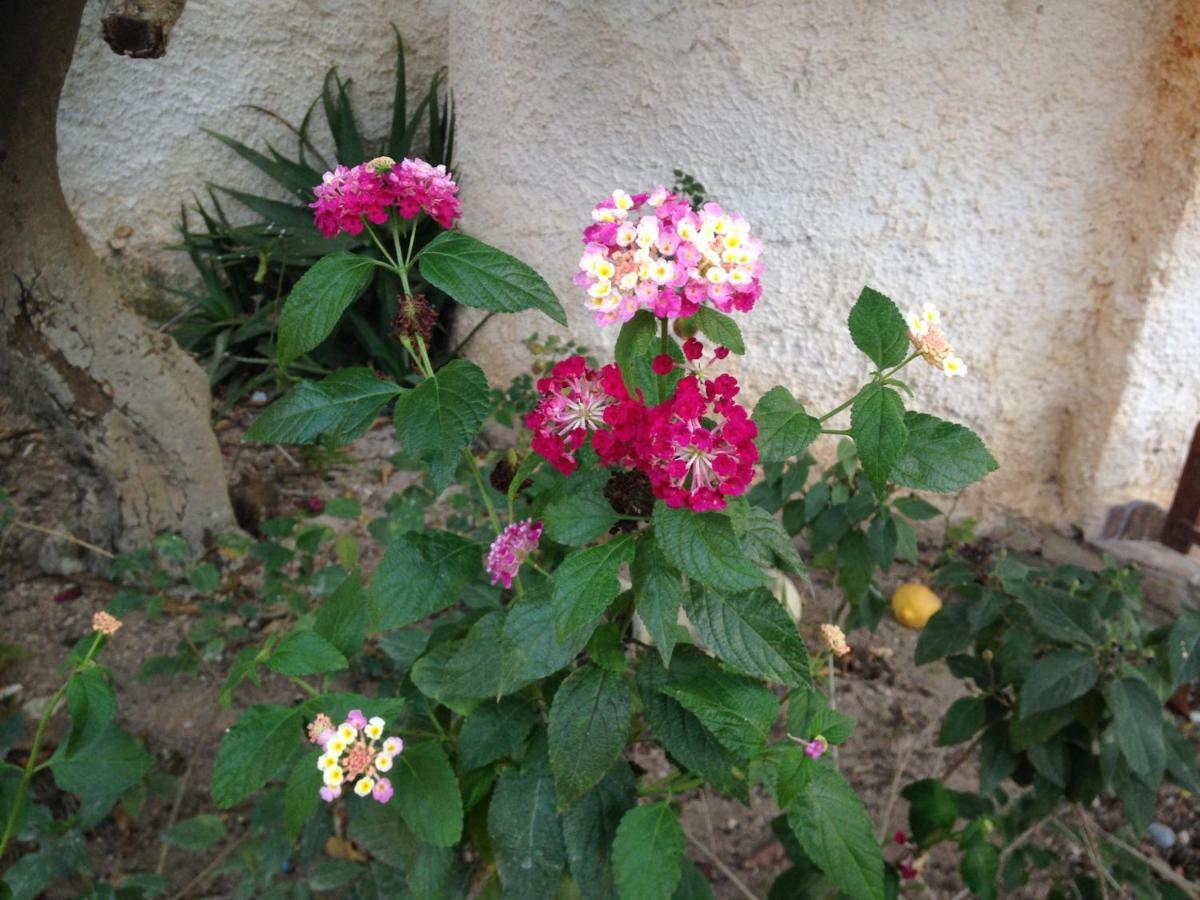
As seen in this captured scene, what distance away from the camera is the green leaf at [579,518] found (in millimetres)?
1090

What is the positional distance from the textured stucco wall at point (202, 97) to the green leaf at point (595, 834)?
3101 mm

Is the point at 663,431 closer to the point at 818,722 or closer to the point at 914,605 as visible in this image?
the point at 818,722

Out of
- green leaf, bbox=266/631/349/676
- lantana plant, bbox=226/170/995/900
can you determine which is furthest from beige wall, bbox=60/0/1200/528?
green leaf, bbox=266/631/349/676

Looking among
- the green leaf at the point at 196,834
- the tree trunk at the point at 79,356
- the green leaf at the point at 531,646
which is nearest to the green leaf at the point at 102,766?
the green leaf at the point at 196,834

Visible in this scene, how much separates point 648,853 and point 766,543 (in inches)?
15.3

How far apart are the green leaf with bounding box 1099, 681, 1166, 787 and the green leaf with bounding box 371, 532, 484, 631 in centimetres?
108

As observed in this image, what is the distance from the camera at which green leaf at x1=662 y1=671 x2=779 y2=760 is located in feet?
3.72

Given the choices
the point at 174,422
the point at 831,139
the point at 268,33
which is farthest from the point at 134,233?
the point at 831,139

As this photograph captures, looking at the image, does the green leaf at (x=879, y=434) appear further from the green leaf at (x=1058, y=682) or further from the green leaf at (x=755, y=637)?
the green leaf at (x=1058, y=682)

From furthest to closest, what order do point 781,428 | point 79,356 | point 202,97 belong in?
point 202,97 < point 79,356 < point 781,428

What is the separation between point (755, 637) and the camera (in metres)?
1.12

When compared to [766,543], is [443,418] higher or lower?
higher

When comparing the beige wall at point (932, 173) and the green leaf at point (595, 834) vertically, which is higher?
the beige wall at point (932, 173)

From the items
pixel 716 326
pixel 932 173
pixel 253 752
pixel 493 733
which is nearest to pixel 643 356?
pixel 716 326
